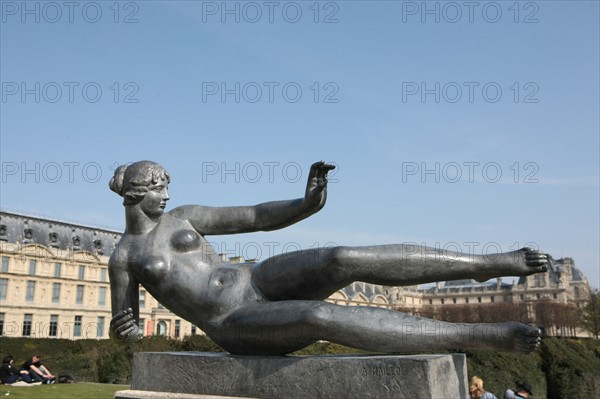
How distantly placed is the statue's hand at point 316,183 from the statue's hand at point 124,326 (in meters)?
1.67

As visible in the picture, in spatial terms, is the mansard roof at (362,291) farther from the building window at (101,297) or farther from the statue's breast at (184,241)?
the statue's breast at (184,241)

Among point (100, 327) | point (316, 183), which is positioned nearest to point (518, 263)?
point (316, 183)

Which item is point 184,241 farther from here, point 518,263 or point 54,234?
point 54,234

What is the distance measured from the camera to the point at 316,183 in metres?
4.23

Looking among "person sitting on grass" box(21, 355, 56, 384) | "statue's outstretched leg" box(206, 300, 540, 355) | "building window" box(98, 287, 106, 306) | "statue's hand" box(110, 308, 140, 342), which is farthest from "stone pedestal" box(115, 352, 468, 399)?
"building window" box(98, 287, 106, 306)

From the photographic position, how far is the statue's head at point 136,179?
15.0ft

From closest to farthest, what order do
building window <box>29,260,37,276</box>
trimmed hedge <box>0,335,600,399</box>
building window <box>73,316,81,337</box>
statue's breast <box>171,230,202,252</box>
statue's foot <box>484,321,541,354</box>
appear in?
statue's foot <box>484,321,541,354</box> → statue's breast <box>171,230,202,252</box> → trimmed hedge <box>0,335,600,399</box> → building window <box>29,260,37,276</box> → building window <box>73,316,81,337</box>

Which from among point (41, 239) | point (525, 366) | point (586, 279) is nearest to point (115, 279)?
point (525, 366)

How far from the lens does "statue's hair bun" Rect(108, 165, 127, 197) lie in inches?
185

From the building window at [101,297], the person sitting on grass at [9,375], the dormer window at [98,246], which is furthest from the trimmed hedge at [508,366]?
the dormer window at [98,246]

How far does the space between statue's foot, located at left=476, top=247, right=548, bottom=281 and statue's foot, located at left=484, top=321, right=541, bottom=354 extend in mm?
418

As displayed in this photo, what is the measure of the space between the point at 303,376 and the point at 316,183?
1.44 metres

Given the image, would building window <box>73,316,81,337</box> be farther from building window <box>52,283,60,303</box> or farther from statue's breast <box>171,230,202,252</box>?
statue's breast <box>171,230,202,252</box>

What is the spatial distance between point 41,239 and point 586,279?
327 feet
